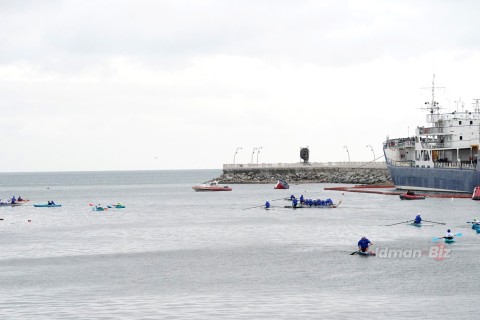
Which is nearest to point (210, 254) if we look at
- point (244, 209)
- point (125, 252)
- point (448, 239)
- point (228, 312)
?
point (125, 252)

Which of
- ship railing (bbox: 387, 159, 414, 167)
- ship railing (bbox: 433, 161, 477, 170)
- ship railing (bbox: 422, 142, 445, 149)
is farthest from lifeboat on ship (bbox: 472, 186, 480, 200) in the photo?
ship railing (bbox: 387, 159, 414, 167)

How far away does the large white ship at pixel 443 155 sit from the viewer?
140000 millimetres

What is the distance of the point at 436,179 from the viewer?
14800 centimetres

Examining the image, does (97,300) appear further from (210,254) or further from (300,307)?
(210,254)

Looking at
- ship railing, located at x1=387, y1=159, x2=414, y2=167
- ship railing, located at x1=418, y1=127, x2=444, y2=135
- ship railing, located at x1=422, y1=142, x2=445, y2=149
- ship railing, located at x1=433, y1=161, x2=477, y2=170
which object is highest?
ship railing, located at x1=418, y1=127, x2=444, y2=135

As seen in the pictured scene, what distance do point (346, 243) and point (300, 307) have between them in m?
30.6

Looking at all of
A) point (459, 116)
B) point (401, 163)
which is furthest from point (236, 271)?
point (401, 163)

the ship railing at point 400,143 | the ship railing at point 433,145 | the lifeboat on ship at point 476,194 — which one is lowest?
the lifeboat on ship at point 476,194

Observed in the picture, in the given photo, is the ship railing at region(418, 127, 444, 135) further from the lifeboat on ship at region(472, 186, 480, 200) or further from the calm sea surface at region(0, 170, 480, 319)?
the calm sea surface at region(0, 170, 480, 319)

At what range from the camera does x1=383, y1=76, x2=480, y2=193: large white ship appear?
459ft

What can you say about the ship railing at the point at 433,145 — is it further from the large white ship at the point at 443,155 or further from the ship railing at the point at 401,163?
the ship railing at the point at 401,163

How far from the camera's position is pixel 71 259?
6856 centimetres

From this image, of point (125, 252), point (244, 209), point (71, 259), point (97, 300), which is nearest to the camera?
point (97, 300)

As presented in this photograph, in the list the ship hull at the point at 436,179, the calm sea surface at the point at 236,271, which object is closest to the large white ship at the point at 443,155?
the ship hull at the point at 436,179
